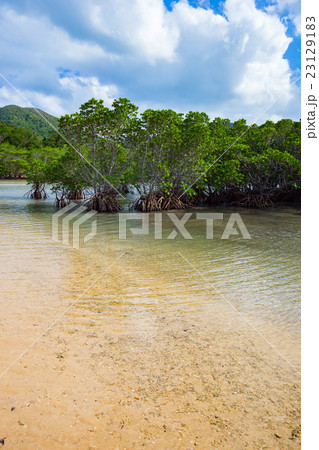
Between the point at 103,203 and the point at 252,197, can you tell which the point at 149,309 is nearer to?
the point at 103,203

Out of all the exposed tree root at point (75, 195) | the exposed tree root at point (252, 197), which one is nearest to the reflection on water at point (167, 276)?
the exposed tree root at point (252, 197)

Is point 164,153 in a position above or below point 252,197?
above

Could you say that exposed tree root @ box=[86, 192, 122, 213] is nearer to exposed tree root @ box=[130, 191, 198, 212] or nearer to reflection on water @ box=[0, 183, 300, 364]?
exposed tree root @ box=[130, 191, 198, 212]

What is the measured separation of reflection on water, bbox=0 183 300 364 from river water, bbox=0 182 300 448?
0.05ft

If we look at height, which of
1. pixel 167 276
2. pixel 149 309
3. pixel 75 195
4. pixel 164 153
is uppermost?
pixel 164 153

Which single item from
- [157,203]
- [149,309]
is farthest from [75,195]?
[149,309]

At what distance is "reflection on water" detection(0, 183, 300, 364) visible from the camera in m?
3.98

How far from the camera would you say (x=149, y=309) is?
395 cm

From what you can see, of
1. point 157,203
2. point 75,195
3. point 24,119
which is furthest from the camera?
point 24,119

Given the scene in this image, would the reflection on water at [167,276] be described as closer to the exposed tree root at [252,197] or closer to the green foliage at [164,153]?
the green foliage at [164,153]

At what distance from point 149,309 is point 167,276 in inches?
56.2

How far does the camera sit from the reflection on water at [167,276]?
3.98 m

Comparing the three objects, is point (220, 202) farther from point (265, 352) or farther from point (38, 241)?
point (265, 352)

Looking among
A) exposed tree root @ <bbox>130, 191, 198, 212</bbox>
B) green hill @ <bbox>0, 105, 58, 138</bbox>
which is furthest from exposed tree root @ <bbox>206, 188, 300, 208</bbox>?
green hill @ <bbox>0, 105, 58, 138</bbox>
